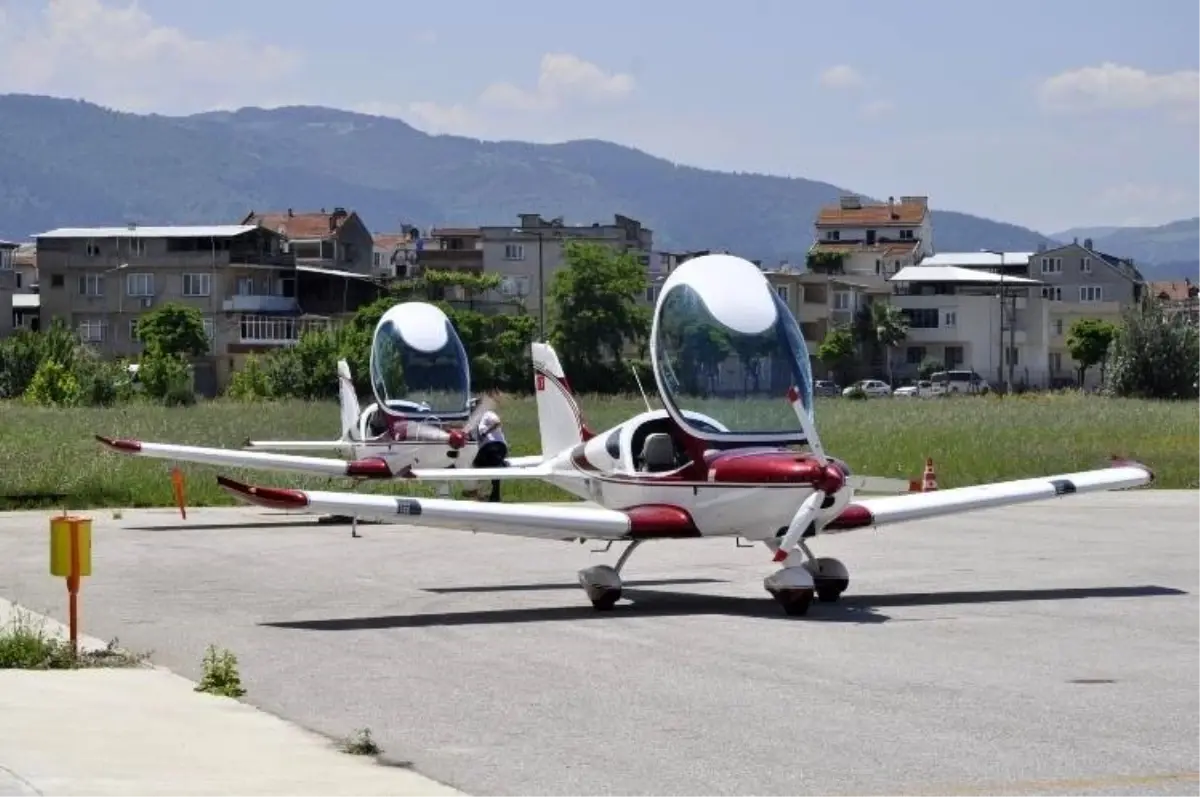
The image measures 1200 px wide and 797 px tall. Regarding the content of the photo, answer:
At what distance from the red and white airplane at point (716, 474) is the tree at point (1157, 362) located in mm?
79747

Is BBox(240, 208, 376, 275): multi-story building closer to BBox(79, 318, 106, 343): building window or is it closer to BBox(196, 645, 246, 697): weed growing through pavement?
BBox(79, 318, 106, 343): building window

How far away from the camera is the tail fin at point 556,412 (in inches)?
871

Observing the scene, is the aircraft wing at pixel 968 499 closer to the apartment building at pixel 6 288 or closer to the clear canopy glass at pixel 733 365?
the clear canopy glass at pixel 733 365

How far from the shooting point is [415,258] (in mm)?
153750

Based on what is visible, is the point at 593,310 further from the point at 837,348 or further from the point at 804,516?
the point at 804,516

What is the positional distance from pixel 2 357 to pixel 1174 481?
246 ft

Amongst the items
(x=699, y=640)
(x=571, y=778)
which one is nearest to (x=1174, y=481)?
(x=699, y=640)

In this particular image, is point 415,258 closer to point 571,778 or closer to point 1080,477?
point 1080,477

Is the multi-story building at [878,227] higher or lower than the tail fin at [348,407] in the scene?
higher

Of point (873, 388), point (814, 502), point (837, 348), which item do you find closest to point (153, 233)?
point (837, 348)

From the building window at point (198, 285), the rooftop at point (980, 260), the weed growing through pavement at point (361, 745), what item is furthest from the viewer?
the rooftop at point (980, 260)

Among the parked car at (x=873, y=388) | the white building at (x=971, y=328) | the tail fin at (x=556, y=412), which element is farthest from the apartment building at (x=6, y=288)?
the tail fin at (x=556, y=412)

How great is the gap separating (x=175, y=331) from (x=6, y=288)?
26.1 metres

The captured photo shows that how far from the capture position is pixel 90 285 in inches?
4936
